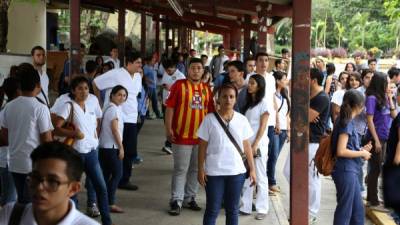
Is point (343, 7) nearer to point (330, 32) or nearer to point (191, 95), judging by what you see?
point (330, 32)

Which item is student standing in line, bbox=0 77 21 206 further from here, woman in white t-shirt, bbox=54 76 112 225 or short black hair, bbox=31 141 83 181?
short black hair, bbox=31 141 83 181

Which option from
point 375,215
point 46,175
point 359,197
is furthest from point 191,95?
point 46,175

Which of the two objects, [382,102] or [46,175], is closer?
[46,175]

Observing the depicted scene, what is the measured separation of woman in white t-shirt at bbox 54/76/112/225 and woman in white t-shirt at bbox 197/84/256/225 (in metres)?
1.07

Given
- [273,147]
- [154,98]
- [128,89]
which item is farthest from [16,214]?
[154,98]

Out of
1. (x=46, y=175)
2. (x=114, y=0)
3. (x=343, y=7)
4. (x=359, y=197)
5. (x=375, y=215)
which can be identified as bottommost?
(x=375, y=215)

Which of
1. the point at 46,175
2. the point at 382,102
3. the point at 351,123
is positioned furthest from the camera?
the point at 382,102

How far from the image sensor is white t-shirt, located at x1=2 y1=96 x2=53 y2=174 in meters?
4.82

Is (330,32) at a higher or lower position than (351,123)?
higher

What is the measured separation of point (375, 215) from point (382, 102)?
139 cm

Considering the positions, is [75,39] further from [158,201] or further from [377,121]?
[377,121]

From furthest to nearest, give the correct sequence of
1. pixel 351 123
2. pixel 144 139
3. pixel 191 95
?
pixel 144 139 < pixel 191 95 < pixel 351 123

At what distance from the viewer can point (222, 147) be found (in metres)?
5.25

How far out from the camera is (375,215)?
7.32 m
